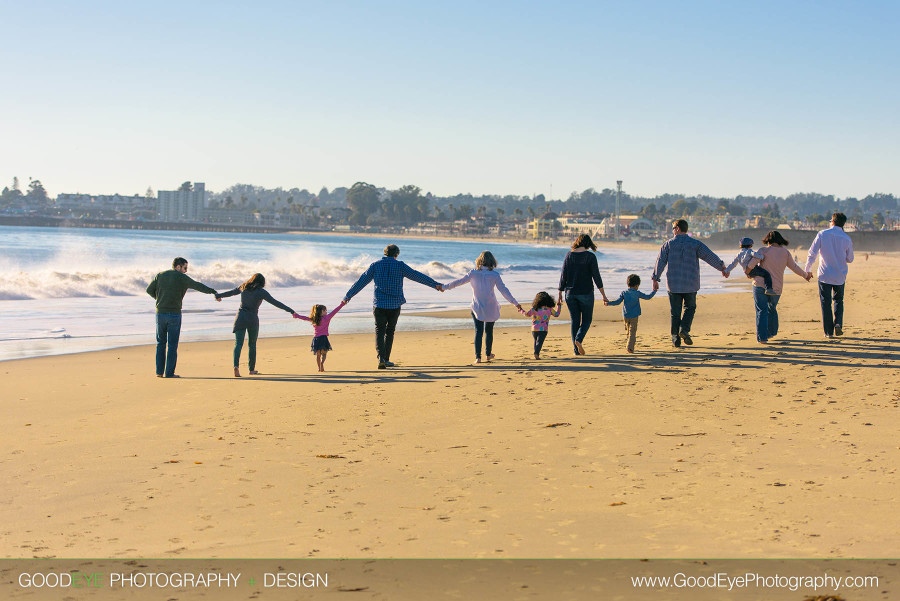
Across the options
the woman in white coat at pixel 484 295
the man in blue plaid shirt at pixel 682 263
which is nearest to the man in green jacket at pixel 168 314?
the woman in white coat at pixel 484 295

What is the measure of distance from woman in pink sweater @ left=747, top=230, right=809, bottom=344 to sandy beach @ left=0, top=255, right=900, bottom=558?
0.55 metres

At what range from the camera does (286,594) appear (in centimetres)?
368

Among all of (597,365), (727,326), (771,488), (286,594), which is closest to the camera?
(286,594)

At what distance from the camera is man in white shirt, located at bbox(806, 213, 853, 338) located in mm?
11320

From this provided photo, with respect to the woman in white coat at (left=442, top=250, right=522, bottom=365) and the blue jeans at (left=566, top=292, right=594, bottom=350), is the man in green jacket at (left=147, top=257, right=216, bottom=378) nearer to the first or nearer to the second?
the woman in white coat at (left=442, top=250, right=522, bottom=365)

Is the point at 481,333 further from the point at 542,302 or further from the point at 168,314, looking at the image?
the point at 168,314

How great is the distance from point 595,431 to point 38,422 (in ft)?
16.0

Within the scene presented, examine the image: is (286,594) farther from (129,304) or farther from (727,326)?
(129,304)

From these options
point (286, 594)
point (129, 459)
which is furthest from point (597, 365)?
point (286, 594)

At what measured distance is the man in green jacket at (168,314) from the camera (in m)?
10.1

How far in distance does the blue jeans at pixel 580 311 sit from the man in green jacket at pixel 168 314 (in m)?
4.69

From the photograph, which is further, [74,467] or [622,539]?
[74,467]

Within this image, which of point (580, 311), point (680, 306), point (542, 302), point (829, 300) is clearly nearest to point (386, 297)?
point (542, 302)

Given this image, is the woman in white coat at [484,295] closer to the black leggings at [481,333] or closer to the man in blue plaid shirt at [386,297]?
the black leggings at [481,333]
